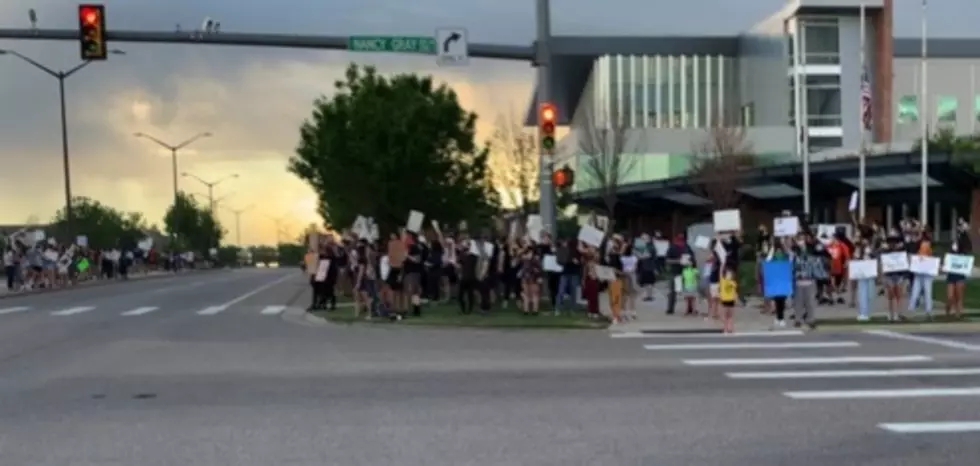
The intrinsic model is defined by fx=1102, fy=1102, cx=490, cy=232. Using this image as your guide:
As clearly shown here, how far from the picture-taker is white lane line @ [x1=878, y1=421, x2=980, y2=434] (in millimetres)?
9719

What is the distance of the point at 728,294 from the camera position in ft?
64.7

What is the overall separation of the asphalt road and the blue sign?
1370mm

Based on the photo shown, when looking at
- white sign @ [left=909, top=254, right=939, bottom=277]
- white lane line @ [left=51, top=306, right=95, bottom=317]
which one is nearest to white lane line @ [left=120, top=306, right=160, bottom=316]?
white lane line @ [left=51, top=306, right=95, bottom=317]

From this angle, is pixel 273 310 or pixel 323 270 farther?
pixel 273 310

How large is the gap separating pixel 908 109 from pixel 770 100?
9556 mm

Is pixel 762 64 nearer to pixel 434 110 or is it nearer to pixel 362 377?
pixel 434 110

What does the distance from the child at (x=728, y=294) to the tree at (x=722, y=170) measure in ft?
96.0

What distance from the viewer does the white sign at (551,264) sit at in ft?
75.8

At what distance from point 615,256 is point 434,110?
1638 cm

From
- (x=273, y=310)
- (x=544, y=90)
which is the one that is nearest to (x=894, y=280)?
(x=544, y=90)

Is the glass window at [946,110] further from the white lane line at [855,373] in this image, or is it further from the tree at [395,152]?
the white lane line at [855,373]

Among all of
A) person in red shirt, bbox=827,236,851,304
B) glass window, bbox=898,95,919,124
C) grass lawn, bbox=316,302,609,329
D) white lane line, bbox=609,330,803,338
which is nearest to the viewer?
white lane line, bbox=609,330,803,338

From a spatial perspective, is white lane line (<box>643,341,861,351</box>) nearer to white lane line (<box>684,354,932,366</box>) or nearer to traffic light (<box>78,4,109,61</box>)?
white lane line (<box>684,354,932,366</box>)

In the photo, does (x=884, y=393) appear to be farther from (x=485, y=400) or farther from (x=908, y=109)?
(x=908, y=109)
